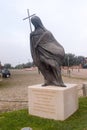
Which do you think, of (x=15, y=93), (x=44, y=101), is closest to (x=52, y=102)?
(x=44, y=101)

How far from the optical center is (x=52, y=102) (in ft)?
25.2

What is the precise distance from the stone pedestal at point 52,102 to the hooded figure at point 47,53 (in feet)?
1.45

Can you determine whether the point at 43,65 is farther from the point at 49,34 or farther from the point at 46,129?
the point at 46,129

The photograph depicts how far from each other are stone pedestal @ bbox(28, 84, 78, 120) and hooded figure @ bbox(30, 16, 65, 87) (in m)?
0.44

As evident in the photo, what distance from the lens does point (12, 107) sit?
34.1 ft

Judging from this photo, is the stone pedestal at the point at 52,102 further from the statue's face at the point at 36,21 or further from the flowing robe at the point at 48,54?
the statue's face at the point at 36,21

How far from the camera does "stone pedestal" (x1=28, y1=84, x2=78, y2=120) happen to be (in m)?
7.55

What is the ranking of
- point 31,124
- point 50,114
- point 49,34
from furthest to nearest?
point 49,34
point 50,114
point 31,124

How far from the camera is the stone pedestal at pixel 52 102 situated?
755cm

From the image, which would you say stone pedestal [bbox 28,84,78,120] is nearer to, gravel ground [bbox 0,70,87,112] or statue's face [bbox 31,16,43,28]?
statue's face [bbox 31,16,43,28]

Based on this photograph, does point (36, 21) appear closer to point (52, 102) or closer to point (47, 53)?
point (47, 53)

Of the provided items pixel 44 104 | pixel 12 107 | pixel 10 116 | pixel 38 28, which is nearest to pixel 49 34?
pixel 38 28

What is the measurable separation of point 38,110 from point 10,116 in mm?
819

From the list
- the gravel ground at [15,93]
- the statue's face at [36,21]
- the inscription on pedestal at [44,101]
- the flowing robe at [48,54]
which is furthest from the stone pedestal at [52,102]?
the gravel ground at [15,93]
